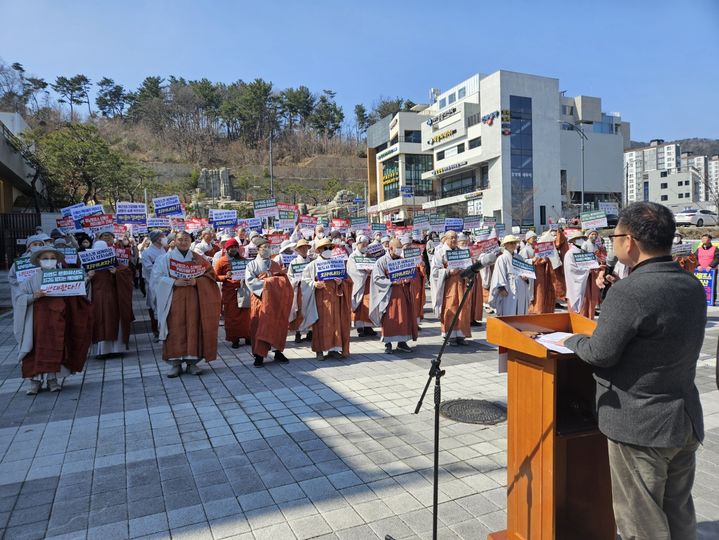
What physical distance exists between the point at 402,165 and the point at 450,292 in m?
56.2

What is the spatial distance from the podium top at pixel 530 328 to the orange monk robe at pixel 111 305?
7490 millimetres

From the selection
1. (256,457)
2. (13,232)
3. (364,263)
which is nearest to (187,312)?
(256,457)

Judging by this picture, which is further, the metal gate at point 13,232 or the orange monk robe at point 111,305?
the metal gate at point 13,232

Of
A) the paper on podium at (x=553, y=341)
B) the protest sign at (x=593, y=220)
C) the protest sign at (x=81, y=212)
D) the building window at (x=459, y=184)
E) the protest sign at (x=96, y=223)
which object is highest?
the building window at (x=459, y=184)

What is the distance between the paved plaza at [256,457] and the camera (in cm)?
335

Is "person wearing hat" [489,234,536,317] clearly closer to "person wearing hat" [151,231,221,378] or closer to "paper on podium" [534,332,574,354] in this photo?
"person wearing hat" [151,231,221,378]

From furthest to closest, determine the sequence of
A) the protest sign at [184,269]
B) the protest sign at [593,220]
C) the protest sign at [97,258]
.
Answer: the protest sign at [593,220]
the protest sign at [97,258]
the protest sign at [184,269]

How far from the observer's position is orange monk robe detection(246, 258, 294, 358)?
7523 mm

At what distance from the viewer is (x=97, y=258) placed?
26.3 feet

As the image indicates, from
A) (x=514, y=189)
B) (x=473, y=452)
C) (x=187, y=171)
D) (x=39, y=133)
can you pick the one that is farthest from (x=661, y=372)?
(x=187, y=171)

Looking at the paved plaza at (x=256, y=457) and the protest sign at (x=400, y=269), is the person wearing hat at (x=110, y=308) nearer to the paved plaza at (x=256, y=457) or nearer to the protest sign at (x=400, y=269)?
the paved plaza at (x=256, y=457)

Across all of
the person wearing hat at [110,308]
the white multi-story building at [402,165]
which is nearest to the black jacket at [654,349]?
the person wearing hat at [110,308]

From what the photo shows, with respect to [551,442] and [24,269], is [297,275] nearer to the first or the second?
[24,269]

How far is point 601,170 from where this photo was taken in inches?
2338
